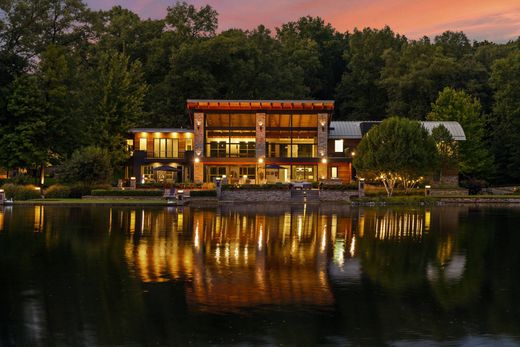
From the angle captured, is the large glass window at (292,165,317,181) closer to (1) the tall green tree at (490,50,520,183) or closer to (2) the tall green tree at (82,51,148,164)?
(2) the tall green tree at (82,51,148,164)

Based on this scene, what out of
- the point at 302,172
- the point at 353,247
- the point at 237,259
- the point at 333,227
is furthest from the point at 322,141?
the point at 237,259

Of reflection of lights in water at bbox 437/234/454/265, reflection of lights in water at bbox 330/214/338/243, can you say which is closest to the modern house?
reflection of lights in water at bbox 330/214/338/243

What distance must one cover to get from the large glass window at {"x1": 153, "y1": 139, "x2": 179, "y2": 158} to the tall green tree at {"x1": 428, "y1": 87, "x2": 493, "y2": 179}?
108 feet

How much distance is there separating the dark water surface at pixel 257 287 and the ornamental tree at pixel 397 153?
96.3ft

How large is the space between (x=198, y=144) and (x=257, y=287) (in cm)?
5865

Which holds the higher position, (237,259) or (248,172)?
(248,172)

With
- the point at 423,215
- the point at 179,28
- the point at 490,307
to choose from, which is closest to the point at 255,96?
the point at 179,28

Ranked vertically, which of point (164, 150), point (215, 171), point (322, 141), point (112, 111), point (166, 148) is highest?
point (112, 111)

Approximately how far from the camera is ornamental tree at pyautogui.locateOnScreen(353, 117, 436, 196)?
191ft

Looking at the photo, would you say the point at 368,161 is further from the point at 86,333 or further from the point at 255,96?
the point at 86,333

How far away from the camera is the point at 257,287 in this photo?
15.8 metres

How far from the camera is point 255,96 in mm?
95438

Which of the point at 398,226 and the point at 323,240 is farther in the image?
the point at 398,226

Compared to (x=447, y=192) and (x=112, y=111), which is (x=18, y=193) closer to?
(x=112, y=111)
